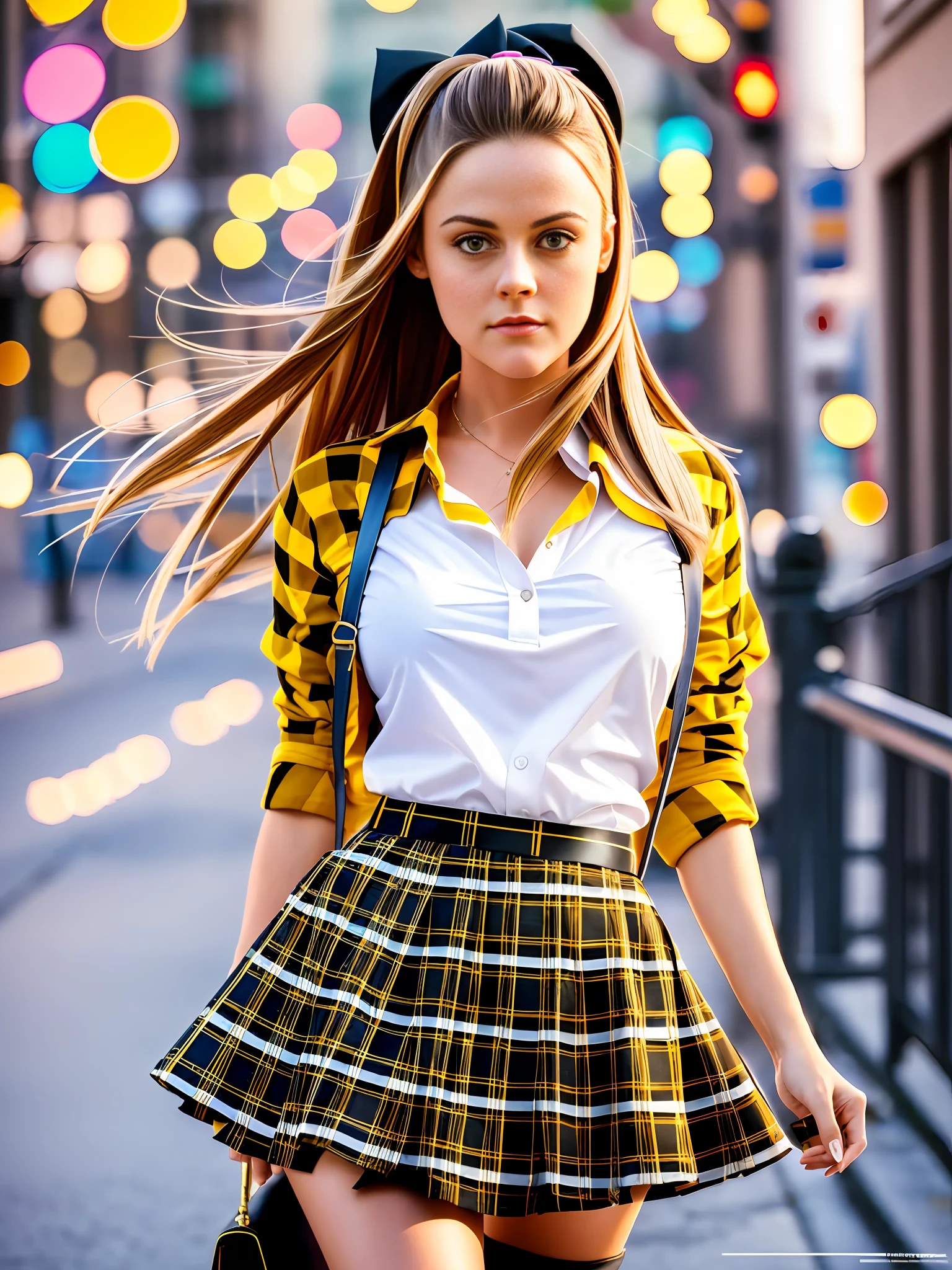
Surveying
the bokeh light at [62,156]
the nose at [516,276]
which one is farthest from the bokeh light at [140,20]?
the nose at [516,276]

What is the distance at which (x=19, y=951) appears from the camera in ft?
12.6

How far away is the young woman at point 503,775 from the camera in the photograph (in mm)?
1152

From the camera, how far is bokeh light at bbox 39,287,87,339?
8.81 m

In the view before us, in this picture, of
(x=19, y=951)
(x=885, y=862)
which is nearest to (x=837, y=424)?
(x=885, y=862)

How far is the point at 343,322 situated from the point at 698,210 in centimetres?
263

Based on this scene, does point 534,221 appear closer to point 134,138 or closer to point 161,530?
point 134,138

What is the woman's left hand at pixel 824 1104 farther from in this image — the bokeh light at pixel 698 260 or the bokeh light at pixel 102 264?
the bokeh light at pixel 102 264

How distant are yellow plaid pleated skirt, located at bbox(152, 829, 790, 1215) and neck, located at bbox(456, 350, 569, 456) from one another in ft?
1.44

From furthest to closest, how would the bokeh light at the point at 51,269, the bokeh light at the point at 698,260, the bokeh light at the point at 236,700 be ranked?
the bokeh light at the point at 236,700 < the bokeh light at the point at 51,269 < the bokeh light at the point at 698,260

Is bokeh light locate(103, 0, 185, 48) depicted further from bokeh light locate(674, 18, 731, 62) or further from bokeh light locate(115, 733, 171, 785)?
bokeh light locate(115, 733, 171, 785)

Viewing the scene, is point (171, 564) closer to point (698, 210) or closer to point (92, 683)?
point (698, 210)

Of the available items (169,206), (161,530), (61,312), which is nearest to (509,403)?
(169,206)

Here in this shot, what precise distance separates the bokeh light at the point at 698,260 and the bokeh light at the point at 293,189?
1121 millimetres

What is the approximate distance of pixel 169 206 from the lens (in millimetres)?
5754
